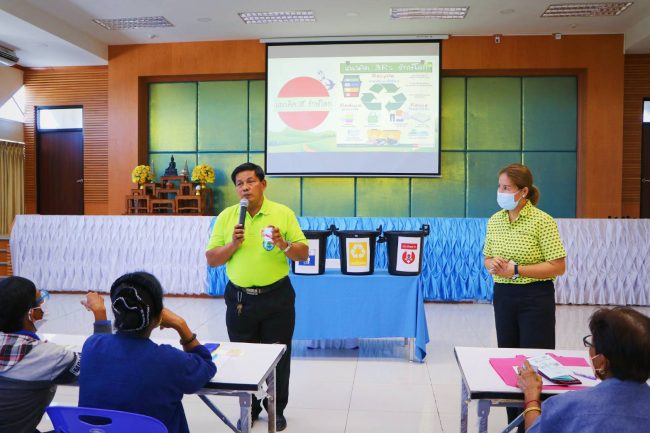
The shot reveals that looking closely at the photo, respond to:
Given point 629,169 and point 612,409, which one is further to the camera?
point 629,169

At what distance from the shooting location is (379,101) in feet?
26.7

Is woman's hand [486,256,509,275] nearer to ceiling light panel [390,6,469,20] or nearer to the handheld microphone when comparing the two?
the handheld microphone

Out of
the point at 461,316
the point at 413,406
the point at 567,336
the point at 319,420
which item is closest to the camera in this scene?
the point at 319,420

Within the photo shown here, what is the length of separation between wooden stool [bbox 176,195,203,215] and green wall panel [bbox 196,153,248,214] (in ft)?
2.32

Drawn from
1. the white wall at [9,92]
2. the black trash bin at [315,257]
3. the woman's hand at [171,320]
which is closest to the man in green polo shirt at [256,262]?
the woman's hand at [171,320]

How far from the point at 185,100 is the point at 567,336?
22.5 feet

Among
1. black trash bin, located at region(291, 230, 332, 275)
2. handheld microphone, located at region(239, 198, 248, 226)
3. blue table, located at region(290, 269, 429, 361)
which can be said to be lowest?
blue table, located at region(290, 269, 429, 361)

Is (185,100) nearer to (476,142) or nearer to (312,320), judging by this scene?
(476,142)

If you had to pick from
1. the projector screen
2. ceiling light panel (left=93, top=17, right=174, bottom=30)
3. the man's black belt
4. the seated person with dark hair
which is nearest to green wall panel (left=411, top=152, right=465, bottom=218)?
the projector screen

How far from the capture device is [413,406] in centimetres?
325

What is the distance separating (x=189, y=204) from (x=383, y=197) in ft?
10.1

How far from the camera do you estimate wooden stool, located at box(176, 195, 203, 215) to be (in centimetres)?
802

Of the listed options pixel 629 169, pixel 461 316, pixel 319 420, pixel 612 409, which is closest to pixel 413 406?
pixel 319 420

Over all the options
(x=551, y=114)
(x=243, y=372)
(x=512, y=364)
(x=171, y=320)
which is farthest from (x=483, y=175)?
(x=171, y=320)
